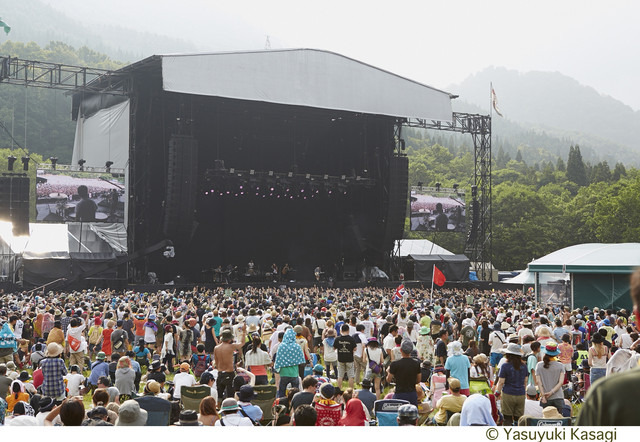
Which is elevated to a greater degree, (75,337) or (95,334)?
(75,337)

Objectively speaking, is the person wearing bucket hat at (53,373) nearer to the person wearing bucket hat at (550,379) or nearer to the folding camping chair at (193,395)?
the folding camping chair at (193,395)

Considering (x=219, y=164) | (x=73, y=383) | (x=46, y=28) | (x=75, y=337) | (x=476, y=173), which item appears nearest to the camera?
(x=73, y=383)

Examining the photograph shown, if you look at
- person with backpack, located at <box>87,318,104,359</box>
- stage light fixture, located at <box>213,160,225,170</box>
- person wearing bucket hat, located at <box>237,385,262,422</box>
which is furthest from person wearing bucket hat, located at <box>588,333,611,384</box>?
stage light fixture, located at <box>213,160,225,170</box>

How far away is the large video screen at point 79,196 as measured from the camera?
32.0m

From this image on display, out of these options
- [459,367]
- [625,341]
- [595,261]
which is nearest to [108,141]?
[595,261]

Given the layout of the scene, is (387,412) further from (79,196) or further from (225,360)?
(79,196)

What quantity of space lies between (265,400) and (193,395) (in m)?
0.87

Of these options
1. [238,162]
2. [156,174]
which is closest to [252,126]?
[238,162]

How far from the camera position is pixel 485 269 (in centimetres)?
4241

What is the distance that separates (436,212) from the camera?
1554 inches

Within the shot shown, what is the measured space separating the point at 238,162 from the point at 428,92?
10.0 meters

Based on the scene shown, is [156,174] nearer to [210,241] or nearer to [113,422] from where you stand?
[210,241]

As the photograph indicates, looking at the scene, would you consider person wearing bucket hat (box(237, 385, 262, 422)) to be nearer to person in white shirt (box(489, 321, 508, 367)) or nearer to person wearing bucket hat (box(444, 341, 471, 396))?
person wearing bucket hat (box(444, 341, 471, 396))

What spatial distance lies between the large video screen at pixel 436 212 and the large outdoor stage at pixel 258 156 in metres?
2.70
